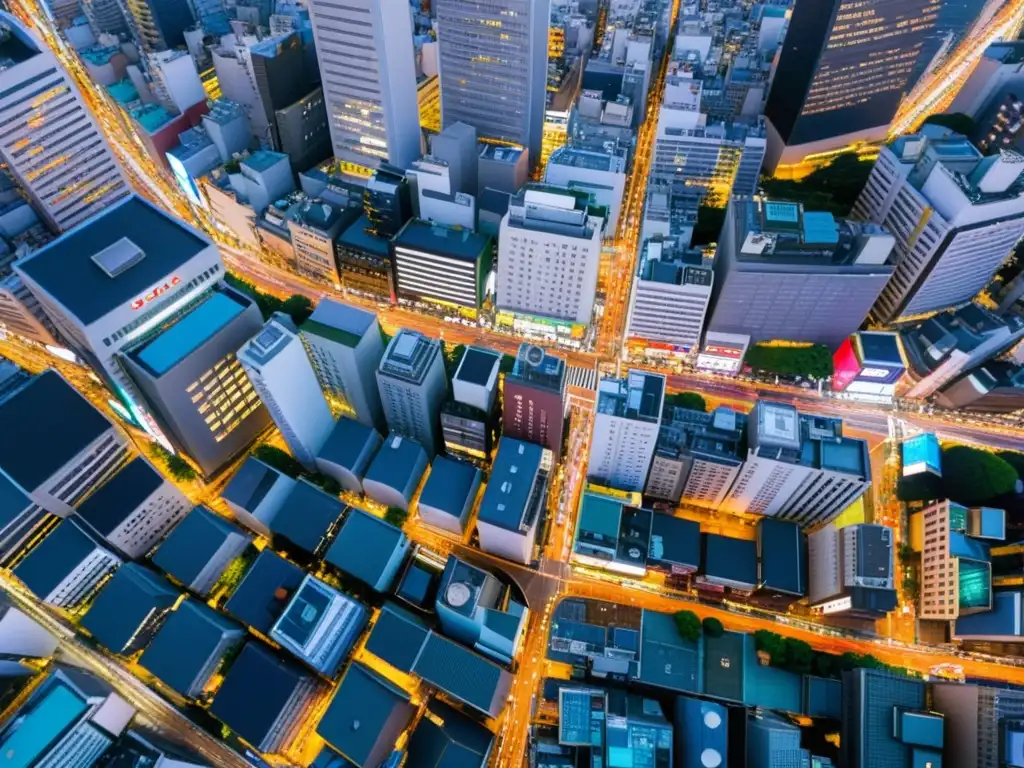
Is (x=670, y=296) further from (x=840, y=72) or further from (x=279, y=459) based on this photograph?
(x=840, y=72)

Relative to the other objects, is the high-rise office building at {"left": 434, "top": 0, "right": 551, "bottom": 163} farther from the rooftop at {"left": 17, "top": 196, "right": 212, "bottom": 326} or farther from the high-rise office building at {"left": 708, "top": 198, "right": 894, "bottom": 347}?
the rooftop at {"left": 17, "top": 196, "right": 212, "bottom": 326}

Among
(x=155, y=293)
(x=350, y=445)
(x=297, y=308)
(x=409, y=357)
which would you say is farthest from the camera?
(x=297, y=308)

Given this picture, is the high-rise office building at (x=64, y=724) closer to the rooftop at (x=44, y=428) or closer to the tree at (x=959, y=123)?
the rooftop at (x=44, y=428)

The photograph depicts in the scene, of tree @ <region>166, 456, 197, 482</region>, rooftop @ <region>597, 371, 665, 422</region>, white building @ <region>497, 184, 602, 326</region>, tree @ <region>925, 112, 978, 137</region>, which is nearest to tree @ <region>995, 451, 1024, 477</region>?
rooftop @ <region>597, 371, 665, 422</region>

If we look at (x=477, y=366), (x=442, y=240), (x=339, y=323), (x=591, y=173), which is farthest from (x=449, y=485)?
(x=591, y=173)

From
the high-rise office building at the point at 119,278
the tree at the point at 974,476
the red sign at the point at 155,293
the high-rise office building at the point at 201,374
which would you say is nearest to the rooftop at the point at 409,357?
the high-rise office building at the point at 201,374

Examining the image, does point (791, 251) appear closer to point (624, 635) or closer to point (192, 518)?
point (624, 635)
